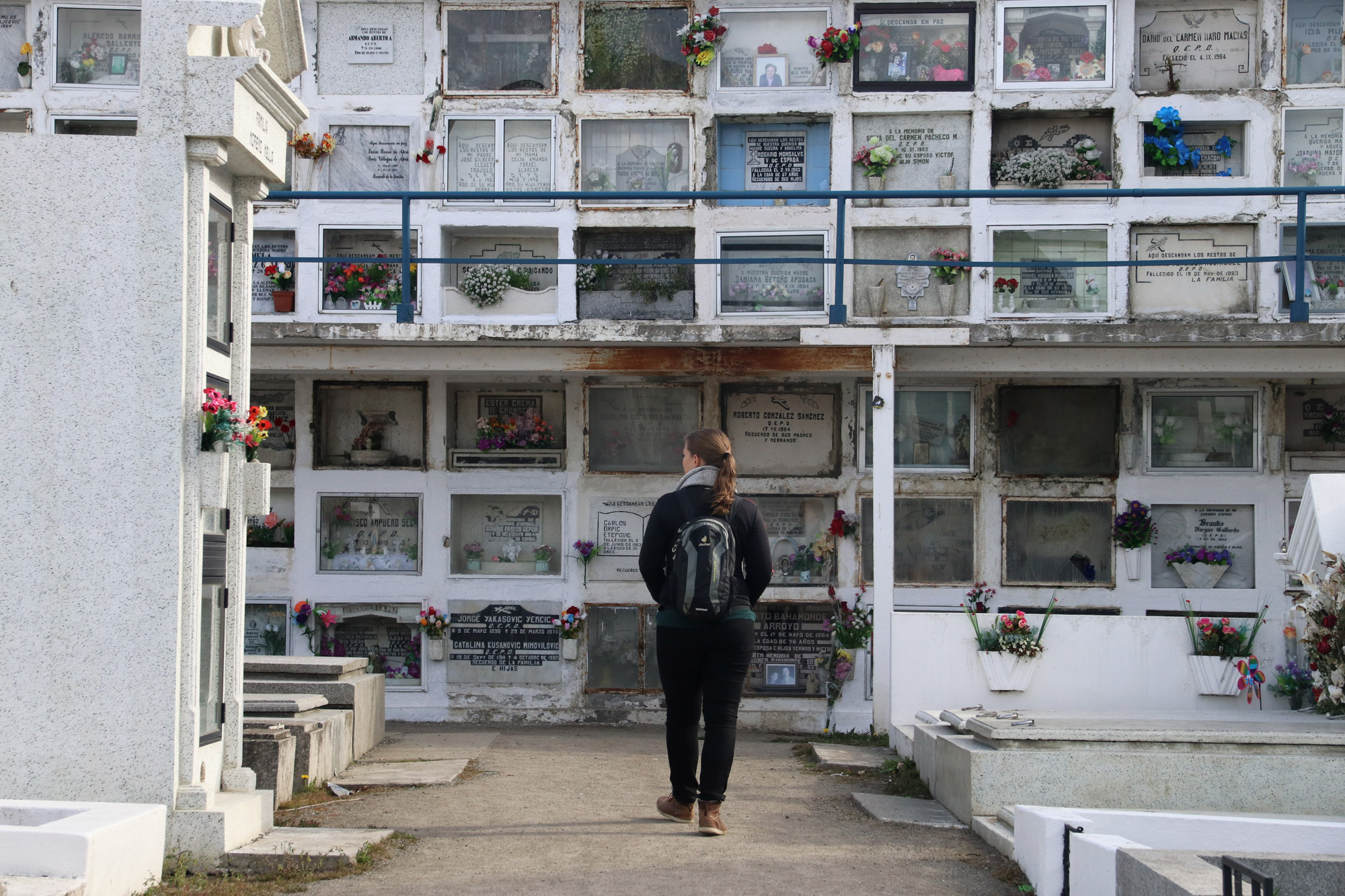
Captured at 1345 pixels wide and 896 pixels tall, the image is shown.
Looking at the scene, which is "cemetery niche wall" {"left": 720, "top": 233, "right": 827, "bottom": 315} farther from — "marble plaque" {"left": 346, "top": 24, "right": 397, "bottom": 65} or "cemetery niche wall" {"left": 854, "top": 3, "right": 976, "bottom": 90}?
"marble plaque" {"left": 346, "top": 24, "right": 397, "bottom": 65}

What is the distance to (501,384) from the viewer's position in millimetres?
9719

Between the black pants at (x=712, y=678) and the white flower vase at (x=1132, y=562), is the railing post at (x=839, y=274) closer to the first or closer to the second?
the white flower vase at (x=1132, y=562)

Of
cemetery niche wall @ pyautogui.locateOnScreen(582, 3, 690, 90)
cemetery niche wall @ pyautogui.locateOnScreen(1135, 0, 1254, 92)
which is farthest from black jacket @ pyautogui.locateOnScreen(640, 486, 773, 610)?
cemetery niche wall @ pyautogui.locateOnScreen(1135, 0, 1254, 92)

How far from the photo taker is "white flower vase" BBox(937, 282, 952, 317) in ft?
31.1

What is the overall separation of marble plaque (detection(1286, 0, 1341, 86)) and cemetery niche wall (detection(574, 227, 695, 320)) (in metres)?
4.56

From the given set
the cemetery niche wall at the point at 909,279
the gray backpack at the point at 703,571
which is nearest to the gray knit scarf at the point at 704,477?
the gray backpack at the point at 703,571

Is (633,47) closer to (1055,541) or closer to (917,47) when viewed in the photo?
(917,47)

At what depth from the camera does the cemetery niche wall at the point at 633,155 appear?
31.7ft

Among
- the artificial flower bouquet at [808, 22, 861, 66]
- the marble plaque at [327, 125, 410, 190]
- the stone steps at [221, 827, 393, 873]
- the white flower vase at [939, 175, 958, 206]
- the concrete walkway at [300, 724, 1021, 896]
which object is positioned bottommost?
the concrete walkway at [300, 724, 1021, 896]

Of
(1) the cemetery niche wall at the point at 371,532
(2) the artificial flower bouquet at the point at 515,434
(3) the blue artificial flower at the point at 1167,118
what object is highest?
(3) the blue artificial flower at the point at 1167,118

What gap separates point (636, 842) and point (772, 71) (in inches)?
265

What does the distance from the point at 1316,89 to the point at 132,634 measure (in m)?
8.77

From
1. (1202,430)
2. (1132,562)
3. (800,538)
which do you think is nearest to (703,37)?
(800,538)

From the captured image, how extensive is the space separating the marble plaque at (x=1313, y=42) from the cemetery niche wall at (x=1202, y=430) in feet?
7.79
